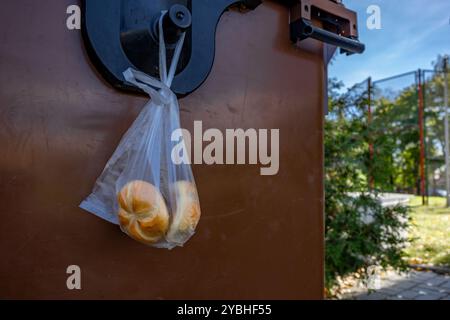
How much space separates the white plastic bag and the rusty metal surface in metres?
0.06

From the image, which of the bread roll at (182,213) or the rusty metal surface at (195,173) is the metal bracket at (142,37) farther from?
the bread roll at (182,213)

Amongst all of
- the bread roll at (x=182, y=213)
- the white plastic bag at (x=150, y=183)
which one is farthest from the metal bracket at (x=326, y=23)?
the bread roll at (x=182, y=213)

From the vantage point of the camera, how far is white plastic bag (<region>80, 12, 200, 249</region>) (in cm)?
75

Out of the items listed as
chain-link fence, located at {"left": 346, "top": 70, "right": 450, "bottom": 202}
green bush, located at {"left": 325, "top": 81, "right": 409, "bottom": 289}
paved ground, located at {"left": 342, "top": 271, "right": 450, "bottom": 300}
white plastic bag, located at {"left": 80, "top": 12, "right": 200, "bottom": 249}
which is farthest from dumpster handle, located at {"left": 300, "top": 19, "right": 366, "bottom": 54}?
chain-link fence, located at {"left": 346, "top": 70, "right": 450, "bottom": 202}

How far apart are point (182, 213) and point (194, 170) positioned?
196 mm

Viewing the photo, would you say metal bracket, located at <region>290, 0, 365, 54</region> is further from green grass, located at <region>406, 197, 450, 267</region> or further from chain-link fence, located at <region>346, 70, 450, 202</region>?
chain-link fence, located at <region>346, 70, 450, 202</region>

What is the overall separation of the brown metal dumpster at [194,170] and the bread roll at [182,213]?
0.14 metres

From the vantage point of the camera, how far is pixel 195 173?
96 centimetres

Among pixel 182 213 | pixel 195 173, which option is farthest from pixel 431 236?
pixel 182 213

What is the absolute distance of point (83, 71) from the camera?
824 mm
